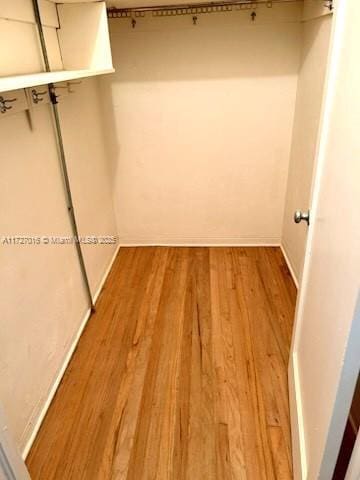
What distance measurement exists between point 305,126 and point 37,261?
189cm

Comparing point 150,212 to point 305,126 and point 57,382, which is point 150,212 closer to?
point 305,126

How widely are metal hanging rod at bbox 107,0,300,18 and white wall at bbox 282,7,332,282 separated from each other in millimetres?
358

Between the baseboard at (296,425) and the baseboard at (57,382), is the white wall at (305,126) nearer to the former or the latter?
the baseboard at (296,425)

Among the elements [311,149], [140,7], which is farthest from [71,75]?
[311,149]

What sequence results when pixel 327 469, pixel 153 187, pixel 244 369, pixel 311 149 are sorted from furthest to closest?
pixel 153 187, pixel 311 149, pixel 244 369, pixel 327 469

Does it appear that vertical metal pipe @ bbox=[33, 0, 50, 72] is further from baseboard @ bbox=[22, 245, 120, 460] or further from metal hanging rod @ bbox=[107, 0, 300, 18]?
baseboard @ bbox=[22, 245, 120, 460]

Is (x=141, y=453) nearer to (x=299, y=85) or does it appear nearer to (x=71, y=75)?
(x=71, y=75)

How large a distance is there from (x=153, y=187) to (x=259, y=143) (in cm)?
Result: 96

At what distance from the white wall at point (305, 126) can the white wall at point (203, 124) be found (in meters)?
0.14

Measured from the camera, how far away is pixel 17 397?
1.40 metres

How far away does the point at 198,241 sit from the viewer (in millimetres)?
3127

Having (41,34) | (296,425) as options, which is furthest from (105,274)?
(296,425)

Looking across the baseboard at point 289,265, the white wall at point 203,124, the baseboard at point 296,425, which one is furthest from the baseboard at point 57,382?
the baseboard at point 289,265

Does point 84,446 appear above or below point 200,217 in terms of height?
below
